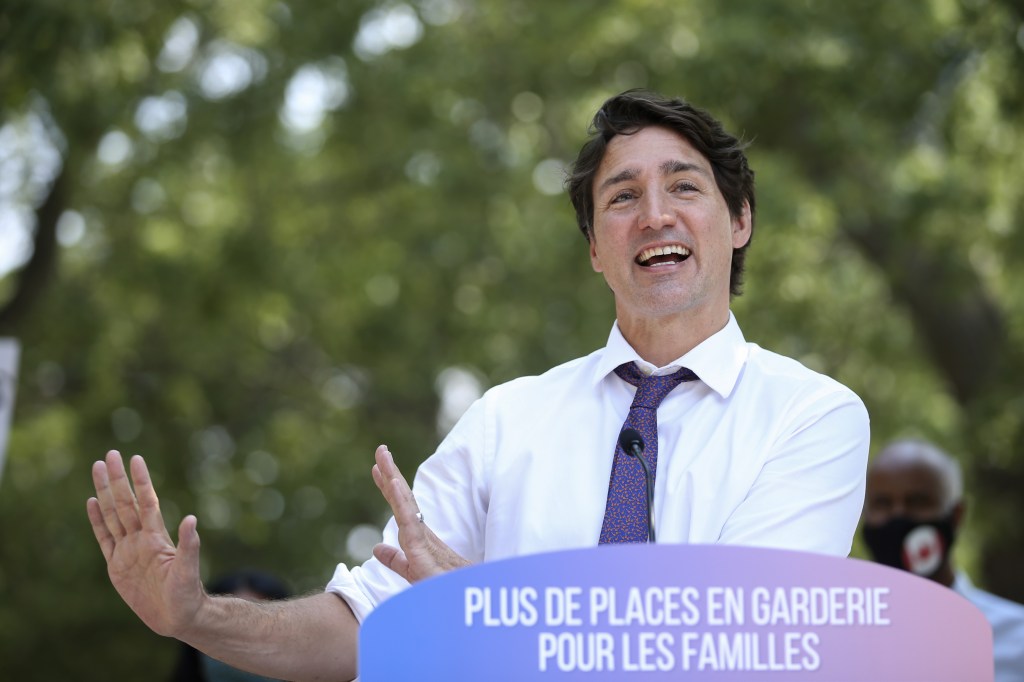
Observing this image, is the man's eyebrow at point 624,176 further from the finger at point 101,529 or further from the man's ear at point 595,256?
the finger at point 101,529

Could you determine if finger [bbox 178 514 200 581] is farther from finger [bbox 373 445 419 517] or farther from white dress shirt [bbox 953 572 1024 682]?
white dress shirt [bbox 953 572 1024 682]

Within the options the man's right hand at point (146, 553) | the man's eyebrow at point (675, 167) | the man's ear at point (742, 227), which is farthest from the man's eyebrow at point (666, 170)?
the man's right hand at point (146, 553)

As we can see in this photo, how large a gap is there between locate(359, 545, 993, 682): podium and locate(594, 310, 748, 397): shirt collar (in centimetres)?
98

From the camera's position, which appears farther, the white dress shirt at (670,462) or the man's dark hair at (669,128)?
the man's dark hair at (669,128)

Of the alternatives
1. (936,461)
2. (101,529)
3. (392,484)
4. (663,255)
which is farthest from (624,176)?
(936,461)

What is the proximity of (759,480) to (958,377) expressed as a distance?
9764 millimetres

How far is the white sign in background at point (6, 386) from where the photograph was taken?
691cm

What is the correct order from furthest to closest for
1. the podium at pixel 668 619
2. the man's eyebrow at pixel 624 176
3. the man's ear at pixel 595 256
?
the man's ear at pixel 595 256
the man's eyebrow at pixel 624 176
the podium at pixel 668 619

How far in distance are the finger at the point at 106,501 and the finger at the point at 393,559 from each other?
0.48m

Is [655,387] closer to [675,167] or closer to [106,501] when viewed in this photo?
[675,167]

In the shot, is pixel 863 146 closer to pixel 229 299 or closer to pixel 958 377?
pixel 958 377

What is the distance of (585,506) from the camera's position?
296 centimetres

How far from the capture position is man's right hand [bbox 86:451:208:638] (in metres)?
2.60

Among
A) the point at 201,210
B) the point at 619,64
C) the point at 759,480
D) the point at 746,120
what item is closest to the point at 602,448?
the point at 759,480
